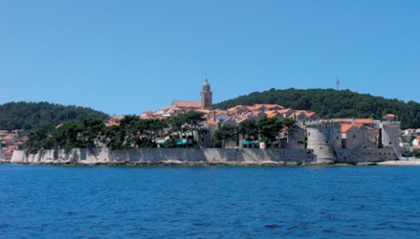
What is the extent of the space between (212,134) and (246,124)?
4.79 metres

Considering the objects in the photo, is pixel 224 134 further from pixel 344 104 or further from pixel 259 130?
pixel 344 104

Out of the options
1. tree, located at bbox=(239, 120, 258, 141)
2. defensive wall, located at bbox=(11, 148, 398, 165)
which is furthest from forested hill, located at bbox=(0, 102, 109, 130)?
tree, located at bbox=(239, 120, 258, 141)

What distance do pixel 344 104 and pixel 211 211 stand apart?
269 ft

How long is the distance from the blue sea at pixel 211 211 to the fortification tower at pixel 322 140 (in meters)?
24.9

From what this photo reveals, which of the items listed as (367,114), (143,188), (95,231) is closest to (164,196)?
(143,188)

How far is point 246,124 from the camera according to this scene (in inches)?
2256

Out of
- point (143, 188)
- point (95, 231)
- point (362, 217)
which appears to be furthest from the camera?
point (143, 188)

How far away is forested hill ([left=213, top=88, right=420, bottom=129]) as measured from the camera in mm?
95812

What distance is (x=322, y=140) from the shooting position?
57188 mm

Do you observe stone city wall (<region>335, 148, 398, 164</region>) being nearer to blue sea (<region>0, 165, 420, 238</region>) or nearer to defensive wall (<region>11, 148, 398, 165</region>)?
defensive wall (<region>11, 148, 398, 165</region>)

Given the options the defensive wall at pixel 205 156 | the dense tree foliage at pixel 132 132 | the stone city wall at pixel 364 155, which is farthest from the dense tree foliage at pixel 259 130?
the stone city wall at pixel 364 155

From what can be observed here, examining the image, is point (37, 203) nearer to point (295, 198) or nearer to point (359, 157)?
point (295, 198)

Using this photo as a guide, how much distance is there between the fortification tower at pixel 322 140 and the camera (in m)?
57.1

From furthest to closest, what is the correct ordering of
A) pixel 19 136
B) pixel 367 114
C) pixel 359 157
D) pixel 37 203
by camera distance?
pixel 19 136 → pixel 367 114 → pixel 359 157 → pixel 37 203
